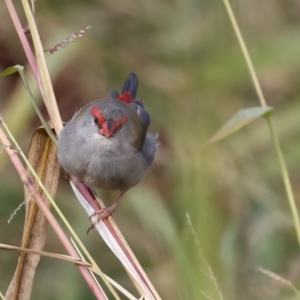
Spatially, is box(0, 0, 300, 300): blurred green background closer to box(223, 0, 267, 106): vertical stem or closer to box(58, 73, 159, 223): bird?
box(223, 0, 267, 106): vertical stem

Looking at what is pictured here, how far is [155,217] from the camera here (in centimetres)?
318

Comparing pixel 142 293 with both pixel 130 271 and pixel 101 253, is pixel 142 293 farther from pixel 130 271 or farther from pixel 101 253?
pixel 101 253

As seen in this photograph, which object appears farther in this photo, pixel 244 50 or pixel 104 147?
pixel 104 147

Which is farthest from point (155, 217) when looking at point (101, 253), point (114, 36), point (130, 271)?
point (114, 36)

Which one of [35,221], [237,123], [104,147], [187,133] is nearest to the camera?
[237,123]

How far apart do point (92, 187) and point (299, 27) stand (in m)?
1.37

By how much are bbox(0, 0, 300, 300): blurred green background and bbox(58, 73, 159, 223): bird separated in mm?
224

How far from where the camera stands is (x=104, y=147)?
2908mm

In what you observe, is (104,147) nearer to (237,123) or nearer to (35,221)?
(35,221)

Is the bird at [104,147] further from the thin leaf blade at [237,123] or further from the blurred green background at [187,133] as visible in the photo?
the thin leaf blade at [237,123]

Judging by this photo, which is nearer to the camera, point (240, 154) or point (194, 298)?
point (194, 298)

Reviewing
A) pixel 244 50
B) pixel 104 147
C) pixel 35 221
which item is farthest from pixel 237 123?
pixel 104 147

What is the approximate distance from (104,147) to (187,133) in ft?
2.92

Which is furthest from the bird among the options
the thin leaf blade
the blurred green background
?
the thin leaf blade
